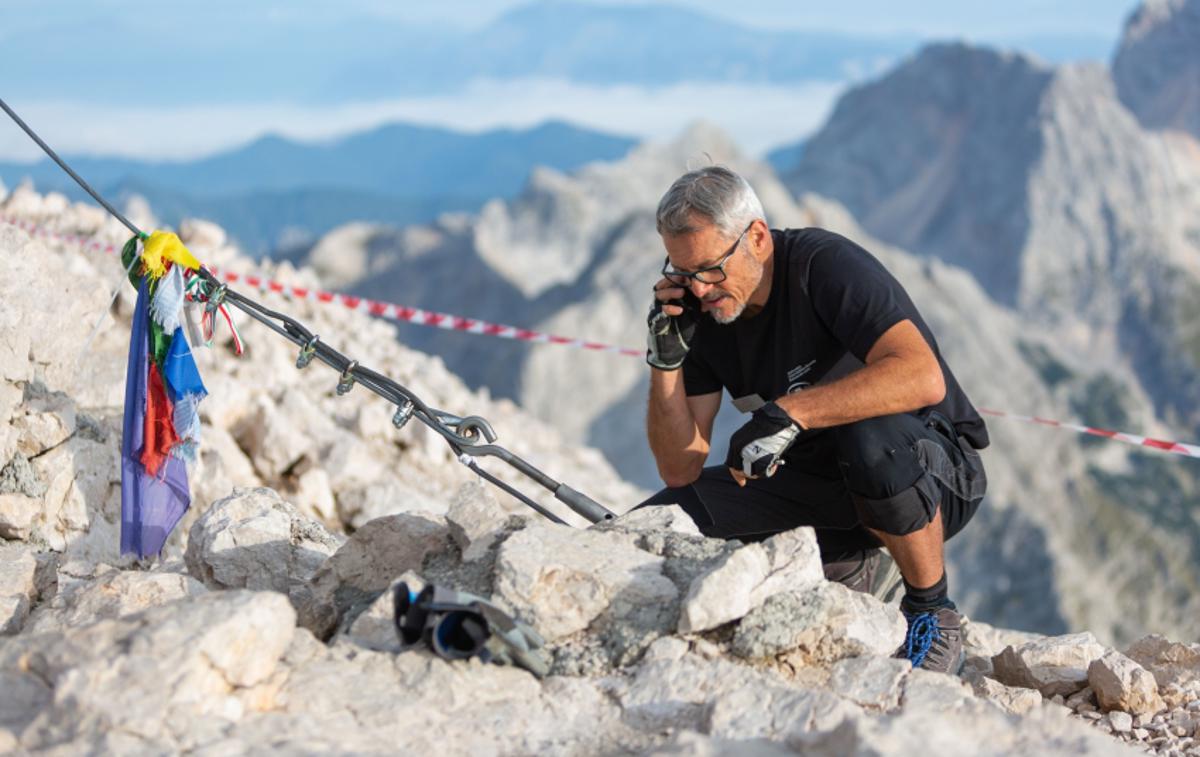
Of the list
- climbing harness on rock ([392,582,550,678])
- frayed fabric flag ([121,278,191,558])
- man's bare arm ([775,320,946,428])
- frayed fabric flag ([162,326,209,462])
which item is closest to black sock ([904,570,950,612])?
man's bare arm ([775,320,946,428])

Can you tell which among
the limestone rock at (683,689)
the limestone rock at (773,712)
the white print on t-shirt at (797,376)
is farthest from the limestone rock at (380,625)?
the white print on t-shirt at (797,376)

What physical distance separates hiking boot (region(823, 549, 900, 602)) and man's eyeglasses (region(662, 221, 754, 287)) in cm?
144

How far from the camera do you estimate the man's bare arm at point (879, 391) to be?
16.0 ft

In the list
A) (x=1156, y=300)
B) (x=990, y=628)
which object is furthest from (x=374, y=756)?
(x=1156, y=300)

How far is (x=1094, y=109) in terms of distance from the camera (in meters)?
190

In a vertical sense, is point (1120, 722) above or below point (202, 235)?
below

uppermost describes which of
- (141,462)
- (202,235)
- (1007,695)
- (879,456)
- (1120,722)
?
(202,235)

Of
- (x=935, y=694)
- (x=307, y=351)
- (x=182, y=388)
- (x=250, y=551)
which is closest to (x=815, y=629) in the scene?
(x=935, y=694)

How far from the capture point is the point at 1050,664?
18.3 ft

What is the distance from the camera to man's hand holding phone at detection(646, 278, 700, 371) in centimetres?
538

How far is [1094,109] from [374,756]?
676 ft

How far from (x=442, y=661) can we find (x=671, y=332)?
2.04 metres

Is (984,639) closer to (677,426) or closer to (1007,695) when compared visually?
(1007,695)

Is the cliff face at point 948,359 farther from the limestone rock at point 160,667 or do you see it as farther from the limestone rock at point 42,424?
the limestone rock at point 160,667
